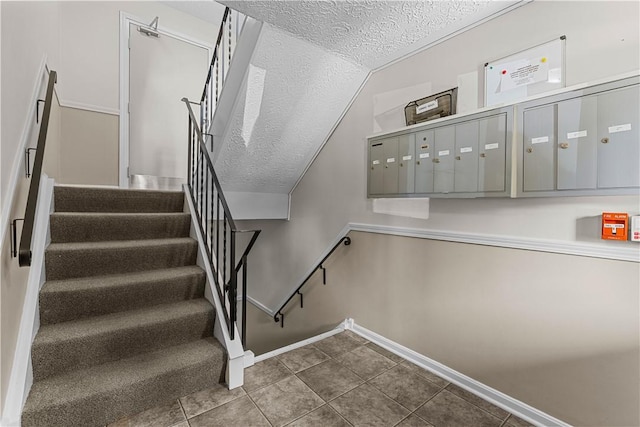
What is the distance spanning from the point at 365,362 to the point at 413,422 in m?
0.63

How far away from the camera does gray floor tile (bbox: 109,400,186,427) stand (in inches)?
61.7

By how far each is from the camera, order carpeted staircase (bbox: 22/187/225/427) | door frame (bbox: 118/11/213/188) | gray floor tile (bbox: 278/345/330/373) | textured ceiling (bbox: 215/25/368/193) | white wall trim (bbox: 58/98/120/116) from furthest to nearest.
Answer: door frame (bbox: 118/11/213/188) → white wall trim (bbox: 58/98/120/116) → textured ceiling (bbox: 215/25/368/193) → gray floor tile (bbox: 278/345/330/373) → carpeted staircase (bbox: 22/187/225/427)

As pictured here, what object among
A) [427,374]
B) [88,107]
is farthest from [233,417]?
[88,107]

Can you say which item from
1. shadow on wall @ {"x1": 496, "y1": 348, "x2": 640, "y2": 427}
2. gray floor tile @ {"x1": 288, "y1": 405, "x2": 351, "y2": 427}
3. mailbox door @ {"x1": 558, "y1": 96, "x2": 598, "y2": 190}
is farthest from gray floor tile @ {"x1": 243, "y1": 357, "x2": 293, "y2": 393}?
mailbox door @ {"x1": 558, "y1": 96, "x2": 598, "y2": 190}

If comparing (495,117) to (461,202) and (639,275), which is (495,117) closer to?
(461,202)

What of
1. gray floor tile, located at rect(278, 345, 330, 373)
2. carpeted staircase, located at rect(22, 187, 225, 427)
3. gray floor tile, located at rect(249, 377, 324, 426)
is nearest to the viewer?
carpeted staircase, located at rect(22, 187, 225, 427)

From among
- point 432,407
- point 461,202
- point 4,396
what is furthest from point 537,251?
point 4,396

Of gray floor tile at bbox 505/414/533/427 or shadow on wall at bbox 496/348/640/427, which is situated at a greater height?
shadow on wall at bbox 496/348/640/427

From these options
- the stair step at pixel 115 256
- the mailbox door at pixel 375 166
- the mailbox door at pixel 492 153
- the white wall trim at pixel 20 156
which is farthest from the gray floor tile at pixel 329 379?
the white wall trim at pixel 20 156

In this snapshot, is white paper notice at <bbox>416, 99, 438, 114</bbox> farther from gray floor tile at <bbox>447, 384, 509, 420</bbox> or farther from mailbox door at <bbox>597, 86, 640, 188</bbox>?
gray floor tile at <bbox>447, 384, 509, 420</bbox>

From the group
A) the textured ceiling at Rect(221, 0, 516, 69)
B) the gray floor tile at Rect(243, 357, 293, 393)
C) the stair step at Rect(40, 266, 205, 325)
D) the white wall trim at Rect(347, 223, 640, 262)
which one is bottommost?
the gray floor tile at Rect(243, 357, 293, 393)

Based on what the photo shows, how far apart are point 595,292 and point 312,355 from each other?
1804mm

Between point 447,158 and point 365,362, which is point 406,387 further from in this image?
point 447,158

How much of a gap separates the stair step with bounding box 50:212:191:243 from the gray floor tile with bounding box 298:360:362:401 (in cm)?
159
